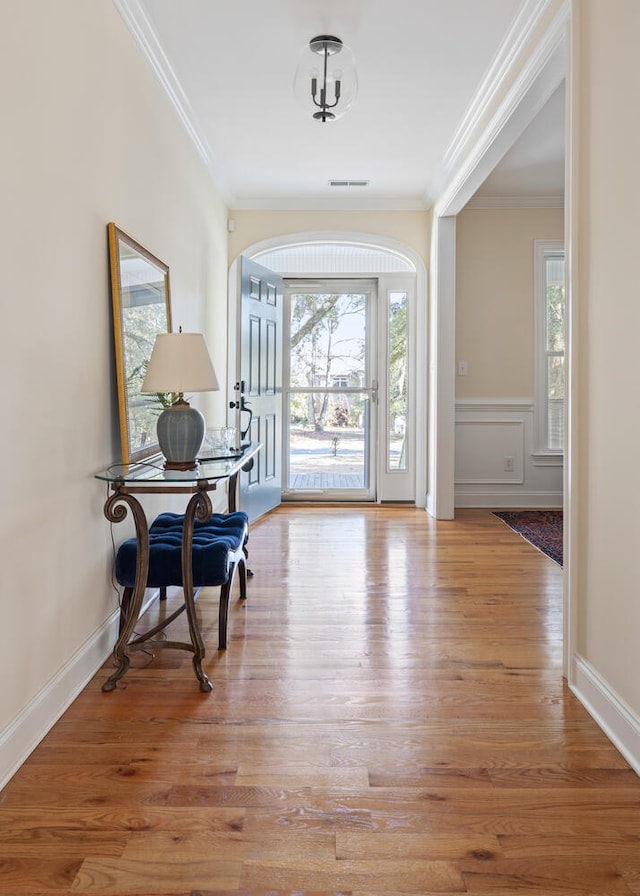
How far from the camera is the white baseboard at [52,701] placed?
1823mm

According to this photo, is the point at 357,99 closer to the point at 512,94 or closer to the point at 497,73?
the point at 497,73

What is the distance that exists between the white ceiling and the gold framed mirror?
1.00m

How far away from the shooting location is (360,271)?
639cm

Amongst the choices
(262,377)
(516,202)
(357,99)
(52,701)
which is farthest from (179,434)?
(516,202)

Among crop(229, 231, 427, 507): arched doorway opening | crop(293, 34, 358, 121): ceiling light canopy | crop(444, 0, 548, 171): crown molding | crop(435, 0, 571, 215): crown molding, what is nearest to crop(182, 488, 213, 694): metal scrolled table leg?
crop(293, 34, 358, 121): ceiling light canopy

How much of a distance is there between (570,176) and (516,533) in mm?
3162

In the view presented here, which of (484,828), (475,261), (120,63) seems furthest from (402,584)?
(475,261)

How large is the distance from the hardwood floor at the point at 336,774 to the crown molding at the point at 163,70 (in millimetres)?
2606

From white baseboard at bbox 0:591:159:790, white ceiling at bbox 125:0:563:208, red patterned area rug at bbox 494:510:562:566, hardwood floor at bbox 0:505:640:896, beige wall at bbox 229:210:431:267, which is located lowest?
hardwood floor at bbox 0:505:640:896

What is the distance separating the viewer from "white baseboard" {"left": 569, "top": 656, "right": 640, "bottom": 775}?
1.91m

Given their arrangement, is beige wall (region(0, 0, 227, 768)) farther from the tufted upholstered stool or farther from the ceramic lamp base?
the ceramic lamp base

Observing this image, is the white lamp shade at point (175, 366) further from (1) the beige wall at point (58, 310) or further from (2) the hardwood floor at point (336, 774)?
(2) the hardwood floor at point (336, 774)

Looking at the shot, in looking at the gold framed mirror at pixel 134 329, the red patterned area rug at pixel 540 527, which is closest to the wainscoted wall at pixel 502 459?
the red patterned area rug at pixel 540 527

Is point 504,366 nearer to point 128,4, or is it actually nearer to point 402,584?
point 402,584
